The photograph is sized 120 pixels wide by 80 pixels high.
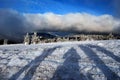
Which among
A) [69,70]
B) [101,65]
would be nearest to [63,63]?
[69,70]

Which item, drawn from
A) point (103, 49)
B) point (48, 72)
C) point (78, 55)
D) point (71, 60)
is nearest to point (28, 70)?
point (48, 72)

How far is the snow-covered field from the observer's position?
189 inches

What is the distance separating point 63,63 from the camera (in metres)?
5.41

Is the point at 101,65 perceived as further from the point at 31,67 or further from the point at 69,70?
the point at 31,67

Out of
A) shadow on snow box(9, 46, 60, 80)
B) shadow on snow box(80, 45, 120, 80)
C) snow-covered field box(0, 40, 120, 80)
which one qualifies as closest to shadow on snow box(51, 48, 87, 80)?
snow-covered field box(0, 40, 120, 80)

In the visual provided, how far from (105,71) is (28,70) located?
6.26ft

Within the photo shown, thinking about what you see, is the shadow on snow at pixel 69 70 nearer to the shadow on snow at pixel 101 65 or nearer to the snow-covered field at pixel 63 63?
the snow-covered field at pixel 63 63

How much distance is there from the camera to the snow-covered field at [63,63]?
15.8 feet

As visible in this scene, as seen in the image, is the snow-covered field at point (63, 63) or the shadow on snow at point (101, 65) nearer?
the shadow on snow at point (101, 65)

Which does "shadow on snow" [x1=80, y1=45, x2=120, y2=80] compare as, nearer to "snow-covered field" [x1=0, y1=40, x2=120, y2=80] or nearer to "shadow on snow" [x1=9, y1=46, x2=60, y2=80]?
"snow-covered field" [x1=0, y1=40, x2=120, y2=80]

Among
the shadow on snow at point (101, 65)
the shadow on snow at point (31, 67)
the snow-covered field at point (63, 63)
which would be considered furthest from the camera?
the shadow on snow at point (31, 67)

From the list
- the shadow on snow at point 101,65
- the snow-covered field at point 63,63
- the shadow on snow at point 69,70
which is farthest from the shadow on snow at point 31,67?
the shadow on snow at point 101,65

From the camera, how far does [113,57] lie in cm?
570

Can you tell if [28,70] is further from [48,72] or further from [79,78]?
[79,78]
